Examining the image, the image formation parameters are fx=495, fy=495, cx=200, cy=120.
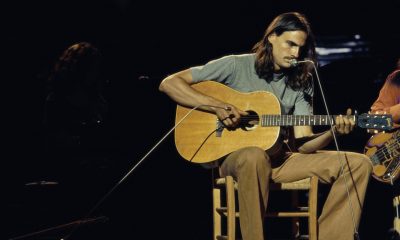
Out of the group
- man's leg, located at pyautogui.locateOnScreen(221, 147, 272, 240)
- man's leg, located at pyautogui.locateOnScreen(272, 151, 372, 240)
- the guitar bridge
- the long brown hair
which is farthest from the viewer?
the long brown hair

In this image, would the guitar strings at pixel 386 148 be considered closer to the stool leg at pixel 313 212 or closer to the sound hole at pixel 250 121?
the stool leg at pixel 313 212

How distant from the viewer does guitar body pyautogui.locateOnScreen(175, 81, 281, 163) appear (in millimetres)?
2953

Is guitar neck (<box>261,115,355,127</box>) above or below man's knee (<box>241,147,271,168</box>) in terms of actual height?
above

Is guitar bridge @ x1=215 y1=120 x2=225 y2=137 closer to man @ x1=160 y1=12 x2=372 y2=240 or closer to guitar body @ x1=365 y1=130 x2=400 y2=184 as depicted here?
man @ x1=160 y1=12 x2=372 y2=240

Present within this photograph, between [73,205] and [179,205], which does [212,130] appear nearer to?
[73,205]

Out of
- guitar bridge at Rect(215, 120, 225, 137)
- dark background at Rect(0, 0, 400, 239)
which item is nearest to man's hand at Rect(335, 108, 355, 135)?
guitar bridge at Rect(215, 120, 225, 137)

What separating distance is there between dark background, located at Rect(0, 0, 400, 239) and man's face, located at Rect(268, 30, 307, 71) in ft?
4.03

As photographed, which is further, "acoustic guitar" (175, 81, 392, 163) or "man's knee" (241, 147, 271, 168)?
"acoustic guitar" (175, 81, 392, 163)

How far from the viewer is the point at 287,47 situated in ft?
10.3

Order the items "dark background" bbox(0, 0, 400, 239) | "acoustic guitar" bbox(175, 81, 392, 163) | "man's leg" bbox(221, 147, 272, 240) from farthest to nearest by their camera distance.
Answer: "dark background" bbox(0, 0, 400, 239), "acoustic guitar" bbox(175, 81, 392, 163), "man's leg" bbox(221, 147, 272, 240)

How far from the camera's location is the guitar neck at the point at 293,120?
2.83 meters

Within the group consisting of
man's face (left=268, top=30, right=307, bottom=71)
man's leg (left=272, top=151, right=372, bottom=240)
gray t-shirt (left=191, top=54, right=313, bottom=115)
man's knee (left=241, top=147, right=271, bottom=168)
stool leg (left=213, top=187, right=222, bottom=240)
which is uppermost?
man's face (left=268, top=30, right=307, bottom=71)

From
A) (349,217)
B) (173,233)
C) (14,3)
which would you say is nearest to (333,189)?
(349,217)

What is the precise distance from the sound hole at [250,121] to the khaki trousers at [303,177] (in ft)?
0.73
